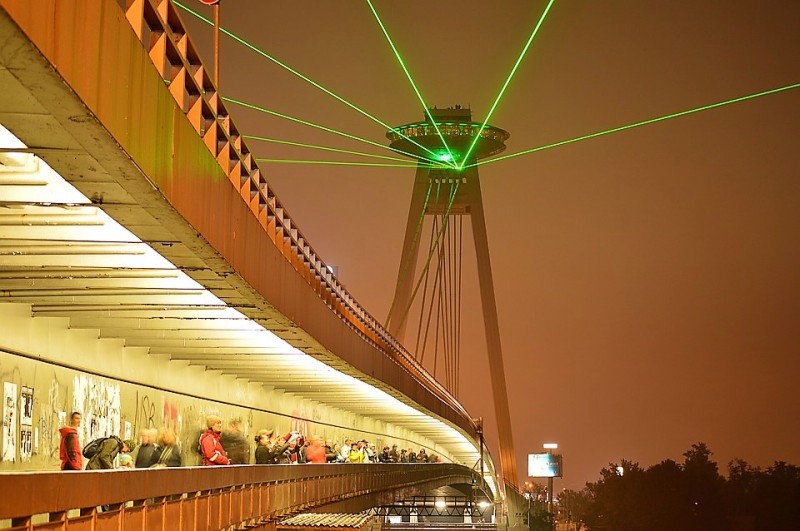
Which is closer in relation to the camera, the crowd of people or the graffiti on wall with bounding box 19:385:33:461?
the crowd of people

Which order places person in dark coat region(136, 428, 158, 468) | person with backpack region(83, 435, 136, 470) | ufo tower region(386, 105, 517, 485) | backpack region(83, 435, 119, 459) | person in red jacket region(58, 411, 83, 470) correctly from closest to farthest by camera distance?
person in red jacket region(58, 411, 83, 470), person with backpack region(83, 435, 136, 470), backpack region(83, 435, 119, 459), person in dark coat region(136, 428, 158, 468), ufo tower region(386, 105, 517, 485)

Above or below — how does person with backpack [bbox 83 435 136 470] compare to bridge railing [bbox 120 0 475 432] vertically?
below

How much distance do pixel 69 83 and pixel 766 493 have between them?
14638 centimetres

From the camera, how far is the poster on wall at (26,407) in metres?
15.2

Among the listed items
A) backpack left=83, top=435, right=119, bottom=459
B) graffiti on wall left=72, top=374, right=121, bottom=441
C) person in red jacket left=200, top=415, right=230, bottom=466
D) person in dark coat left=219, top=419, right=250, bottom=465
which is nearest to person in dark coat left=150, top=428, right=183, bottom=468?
person in red jacket left=200, top=415, right=230, bottom=466

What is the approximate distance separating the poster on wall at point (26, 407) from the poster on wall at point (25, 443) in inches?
2.8

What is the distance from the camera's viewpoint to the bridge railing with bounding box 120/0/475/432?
9711 mm

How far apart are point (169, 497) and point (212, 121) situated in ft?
11.8

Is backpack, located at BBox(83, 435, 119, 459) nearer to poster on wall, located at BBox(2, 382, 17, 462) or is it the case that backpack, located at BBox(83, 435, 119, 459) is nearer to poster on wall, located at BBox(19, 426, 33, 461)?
poster on wall, located at BBox(2, 382, 17, 462)

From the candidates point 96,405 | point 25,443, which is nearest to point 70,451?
point 25,443

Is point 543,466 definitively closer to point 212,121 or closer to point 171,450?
point 171,450

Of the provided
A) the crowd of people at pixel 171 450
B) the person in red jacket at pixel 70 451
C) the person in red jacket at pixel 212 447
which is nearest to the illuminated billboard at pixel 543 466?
the crowd of people at pixel 171 450

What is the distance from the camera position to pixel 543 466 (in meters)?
144

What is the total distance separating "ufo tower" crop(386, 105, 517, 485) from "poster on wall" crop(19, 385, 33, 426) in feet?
151
